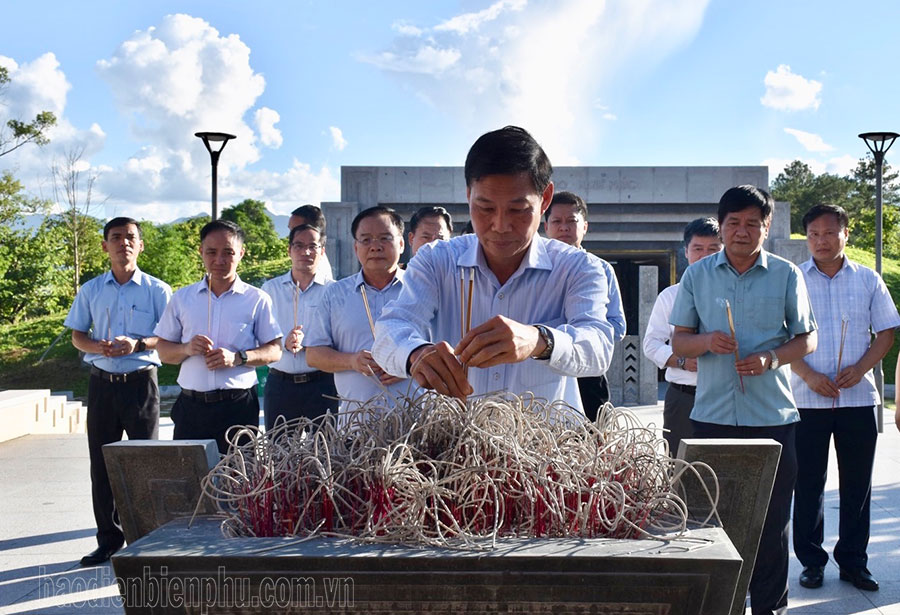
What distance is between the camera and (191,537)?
145 cm

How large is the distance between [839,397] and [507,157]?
2.95 meters

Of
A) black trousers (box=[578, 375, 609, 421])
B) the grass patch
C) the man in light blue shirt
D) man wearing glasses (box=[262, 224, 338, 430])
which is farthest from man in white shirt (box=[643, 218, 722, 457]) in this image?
the grass patch

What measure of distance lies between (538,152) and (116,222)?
3.64 metres

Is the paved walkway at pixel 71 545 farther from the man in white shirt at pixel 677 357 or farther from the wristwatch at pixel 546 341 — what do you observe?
the wristwatch at pixel 546 341

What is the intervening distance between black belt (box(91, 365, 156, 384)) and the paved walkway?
0.97 meters

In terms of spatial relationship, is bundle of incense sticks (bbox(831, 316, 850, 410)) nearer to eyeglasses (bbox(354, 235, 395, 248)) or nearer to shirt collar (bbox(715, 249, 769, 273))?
shirt collar (bbox(715, 249, 769, 273))

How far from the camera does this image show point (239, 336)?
4590 mm

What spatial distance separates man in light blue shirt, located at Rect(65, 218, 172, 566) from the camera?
15.0ft

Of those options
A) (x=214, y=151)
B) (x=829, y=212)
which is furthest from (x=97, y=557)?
(x=214, y=151)

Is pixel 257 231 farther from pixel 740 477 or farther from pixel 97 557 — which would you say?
pixel 740 477

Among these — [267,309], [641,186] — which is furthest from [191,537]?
[641,186]

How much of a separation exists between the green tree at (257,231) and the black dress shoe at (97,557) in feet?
88.0

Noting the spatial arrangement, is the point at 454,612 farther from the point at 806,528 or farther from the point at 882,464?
the point at 882,464

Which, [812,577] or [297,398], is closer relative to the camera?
[812,577]
